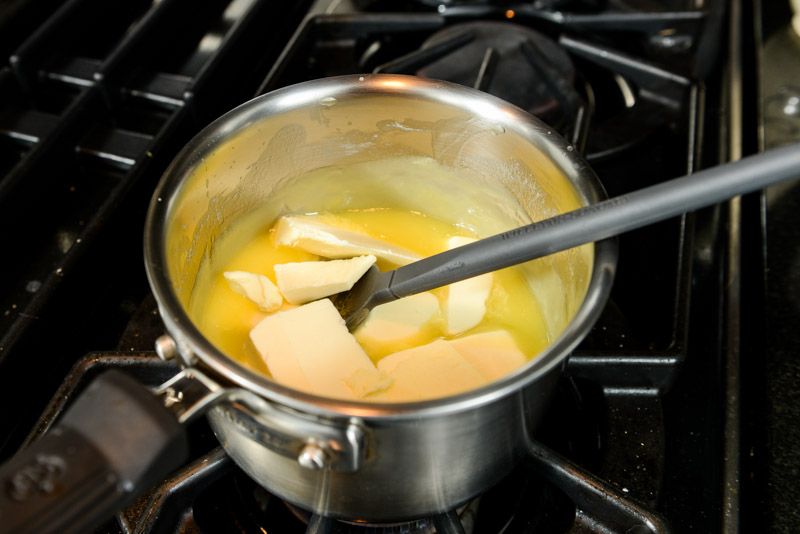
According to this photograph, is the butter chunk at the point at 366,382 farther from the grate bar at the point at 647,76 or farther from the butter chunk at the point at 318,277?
the grate bar at the point at 647,76

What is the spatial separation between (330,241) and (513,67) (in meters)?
0.40

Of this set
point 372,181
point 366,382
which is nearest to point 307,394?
point 366,382

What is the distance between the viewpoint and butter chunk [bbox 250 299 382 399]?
73cm

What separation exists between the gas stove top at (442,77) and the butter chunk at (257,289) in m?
0.09

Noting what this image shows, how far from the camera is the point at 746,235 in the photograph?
101 centimetres

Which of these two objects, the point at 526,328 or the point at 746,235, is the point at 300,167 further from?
the point at 746,235

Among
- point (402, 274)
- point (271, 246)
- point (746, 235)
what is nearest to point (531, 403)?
point (402, 274)

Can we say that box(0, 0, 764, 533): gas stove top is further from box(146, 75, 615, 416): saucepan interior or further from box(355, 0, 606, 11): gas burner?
box(146, 75, 615, 416): saucepan interior

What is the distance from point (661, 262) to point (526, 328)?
204 mm

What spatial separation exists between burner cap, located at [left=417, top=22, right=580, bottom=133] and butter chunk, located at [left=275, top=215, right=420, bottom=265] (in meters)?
0.27

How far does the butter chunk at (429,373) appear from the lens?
0.74 meters

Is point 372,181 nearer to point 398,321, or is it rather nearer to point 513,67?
point 398,321

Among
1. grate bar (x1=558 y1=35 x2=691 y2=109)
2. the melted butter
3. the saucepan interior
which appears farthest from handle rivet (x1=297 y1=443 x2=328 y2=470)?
grate bar (x1=558 y1=35 x2=691 y2=109)

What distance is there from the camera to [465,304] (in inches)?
34.6
